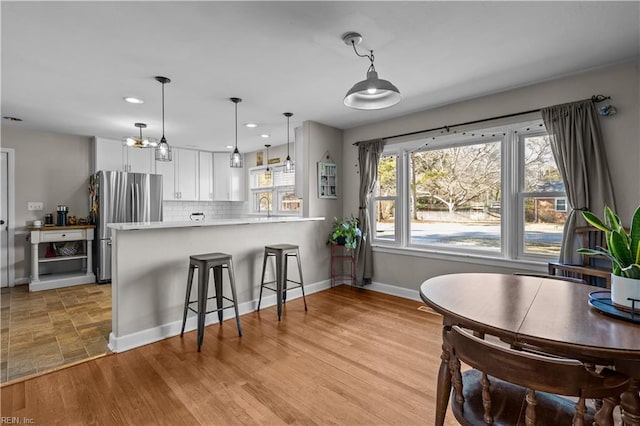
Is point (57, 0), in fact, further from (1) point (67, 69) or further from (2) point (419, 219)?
(2) point (419, 219)

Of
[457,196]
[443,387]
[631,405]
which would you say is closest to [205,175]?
[457,196]

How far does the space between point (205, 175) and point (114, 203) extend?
77.9 inches

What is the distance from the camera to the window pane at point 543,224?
310cm

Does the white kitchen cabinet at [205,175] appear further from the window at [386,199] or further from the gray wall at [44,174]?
the window at [386,199]

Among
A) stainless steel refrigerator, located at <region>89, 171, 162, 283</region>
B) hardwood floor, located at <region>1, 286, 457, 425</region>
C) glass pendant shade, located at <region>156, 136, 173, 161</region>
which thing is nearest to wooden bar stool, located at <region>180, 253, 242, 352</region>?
hardwood floor, located at <region>1, 286, 457, 425</region>

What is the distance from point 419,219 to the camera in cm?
419

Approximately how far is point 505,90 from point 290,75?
223 centimetres

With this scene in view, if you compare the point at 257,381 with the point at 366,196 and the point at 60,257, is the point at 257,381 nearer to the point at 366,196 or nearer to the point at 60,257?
the point at 366,196

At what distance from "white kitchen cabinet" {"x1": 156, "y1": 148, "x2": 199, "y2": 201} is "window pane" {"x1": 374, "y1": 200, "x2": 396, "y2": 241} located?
3841 millimetres

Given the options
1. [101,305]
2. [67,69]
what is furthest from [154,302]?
[67,69]

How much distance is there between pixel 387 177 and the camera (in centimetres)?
451

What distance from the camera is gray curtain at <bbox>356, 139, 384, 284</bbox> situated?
4422mm

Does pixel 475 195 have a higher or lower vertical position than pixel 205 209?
higher

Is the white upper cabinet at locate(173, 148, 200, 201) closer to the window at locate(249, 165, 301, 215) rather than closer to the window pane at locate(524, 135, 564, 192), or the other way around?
the window at locate(249, 165, 301, 215)
